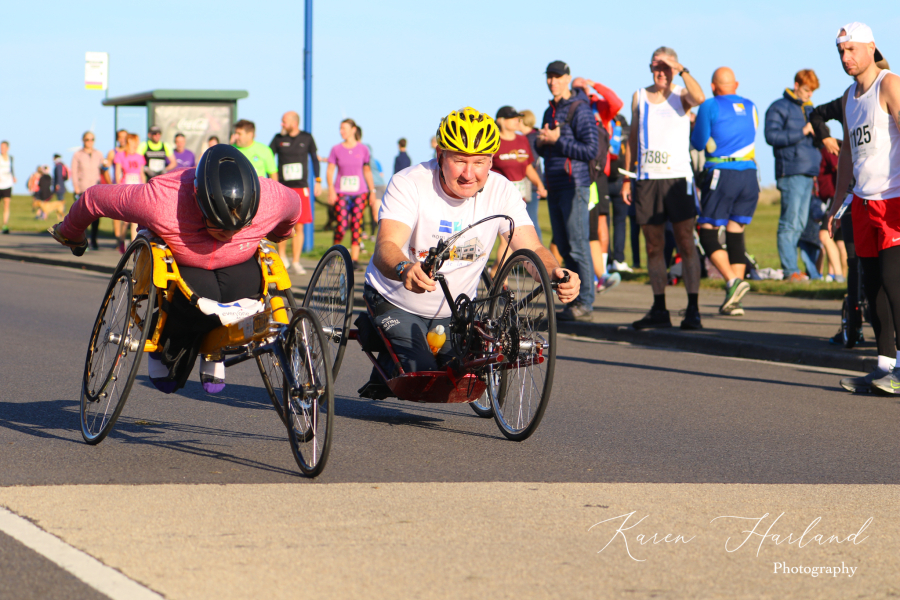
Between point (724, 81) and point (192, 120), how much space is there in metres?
14.7

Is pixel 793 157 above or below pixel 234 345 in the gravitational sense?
above

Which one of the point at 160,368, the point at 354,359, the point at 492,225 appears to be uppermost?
the point at 492,225

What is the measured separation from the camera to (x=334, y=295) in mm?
7086

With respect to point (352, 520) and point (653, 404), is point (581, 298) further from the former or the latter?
point (352, 520)

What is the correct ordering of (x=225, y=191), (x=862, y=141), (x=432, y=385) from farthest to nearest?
(x=862, y=141) → (x=432, y=385) → (x=225, y=191)

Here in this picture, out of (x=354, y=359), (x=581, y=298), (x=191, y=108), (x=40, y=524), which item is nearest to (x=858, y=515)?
(x=40, y=524)

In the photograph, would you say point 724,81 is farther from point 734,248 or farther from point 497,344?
point 497,344

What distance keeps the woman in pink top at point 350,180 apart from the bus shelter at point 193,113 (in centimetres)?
700

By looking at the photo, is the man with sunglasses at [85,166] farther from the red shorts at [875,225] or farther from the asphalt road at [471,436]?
the red shorts at [875,225]

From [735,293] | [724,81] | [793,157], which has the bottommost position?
[735,293]

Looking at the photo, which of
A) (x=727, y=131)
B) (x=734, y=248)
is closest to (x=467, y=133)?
(x=727, y=131)

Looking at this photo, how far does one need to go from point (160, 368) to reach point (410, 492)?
66.2 inches

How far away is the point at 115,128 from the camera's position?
85.7ft

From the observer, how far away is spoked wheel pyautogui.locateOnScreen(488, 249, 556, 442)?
552cm
